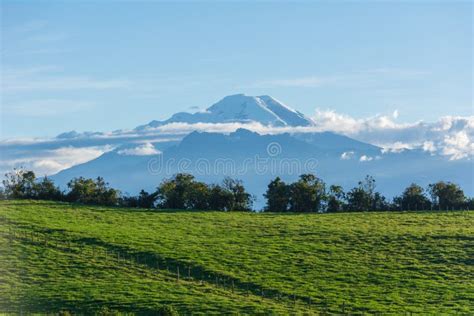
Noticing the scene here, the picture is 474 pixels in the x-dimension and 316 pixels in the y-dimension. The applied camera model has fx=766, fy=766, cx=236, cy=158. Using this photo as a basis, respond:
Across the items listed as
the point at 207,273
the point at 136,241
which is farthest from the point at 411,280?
the point at 136,241

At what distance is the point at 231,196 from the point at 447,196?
31.4 meters

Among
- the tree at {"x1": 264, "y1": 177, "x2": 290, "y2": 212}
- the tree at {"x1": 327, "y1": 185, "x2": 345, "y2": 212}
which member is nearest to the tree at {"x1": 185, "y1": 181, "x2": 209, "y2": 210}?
the tree at {"x1": 264, "y1": 177, "x2": 290, "y2": 212}

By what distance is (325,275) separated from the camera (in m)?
67.4

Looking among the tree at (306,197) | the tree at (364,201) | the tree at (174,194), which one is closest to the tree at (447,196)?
the tree at (364,201)

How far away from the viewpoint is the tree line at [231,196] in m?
109

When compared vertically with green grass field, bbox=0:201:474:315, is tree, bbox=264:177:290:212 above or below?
above

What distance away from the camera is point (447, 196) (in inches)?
4377

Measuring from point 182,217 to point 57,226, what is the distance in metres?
17.3

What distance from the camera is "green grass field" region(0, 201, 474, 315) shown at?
58.8m

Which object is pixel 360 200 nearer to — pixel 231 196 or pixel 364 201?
pixel 364 201

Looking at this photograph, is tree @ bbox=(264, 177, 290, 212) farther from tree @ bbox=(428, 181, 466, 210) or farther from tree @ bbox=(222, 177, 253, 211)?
tree @ bbox=(428, 181, 466, 210)

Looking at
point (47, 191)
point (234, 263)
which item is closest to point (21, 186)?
point (47, 191)

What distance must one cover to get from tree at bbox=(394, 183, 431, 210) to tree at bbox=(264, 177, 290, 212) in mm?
16215

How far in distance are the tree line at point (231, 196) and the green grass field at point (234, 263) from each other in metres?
11.6
